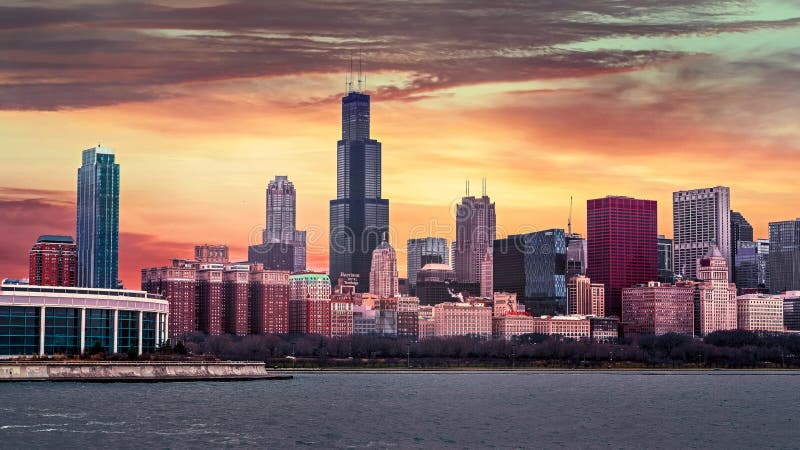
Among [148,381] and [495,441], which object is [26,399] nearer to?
[148,381]

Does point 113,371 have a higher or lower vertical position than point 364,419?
higher

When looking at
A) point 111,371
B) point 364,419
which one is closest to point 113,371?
point 111,371

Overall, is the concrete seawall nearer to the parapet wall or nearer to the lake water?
the parapet wall

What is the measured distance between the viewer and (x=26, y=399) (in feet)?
487

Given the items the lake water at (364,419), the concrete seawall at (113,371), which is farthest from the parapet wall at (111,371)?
the lake water at (364,419)

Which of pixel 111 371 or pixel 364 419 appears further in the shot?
pixel 111 371

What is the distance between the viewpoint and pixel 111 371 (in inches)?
7136

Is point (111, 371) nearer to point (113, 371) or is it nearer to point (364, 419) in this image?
point (113, 371)

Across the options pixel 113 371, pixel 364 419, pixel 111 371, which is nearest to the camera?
pixel 364 419

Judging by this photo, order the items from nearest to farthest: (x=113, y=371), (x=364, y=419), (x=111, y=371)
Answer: (x=364, y=419) → (x=111, y=371) → (x=113, y=371)

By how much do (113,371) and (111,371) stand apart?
1.37ft

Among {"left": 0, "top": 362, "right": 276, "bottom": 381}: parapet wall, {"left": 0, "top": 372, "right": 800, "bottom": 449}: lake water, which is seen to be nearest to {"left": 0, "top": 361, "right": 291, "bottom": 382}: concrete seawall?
{"left": 0, "top": 362, "right": 276, "bottom": 381}: parapet wall

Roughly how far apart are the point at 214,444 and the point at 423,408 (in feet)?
164

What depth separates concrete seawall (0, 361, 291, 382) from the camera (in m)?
172
